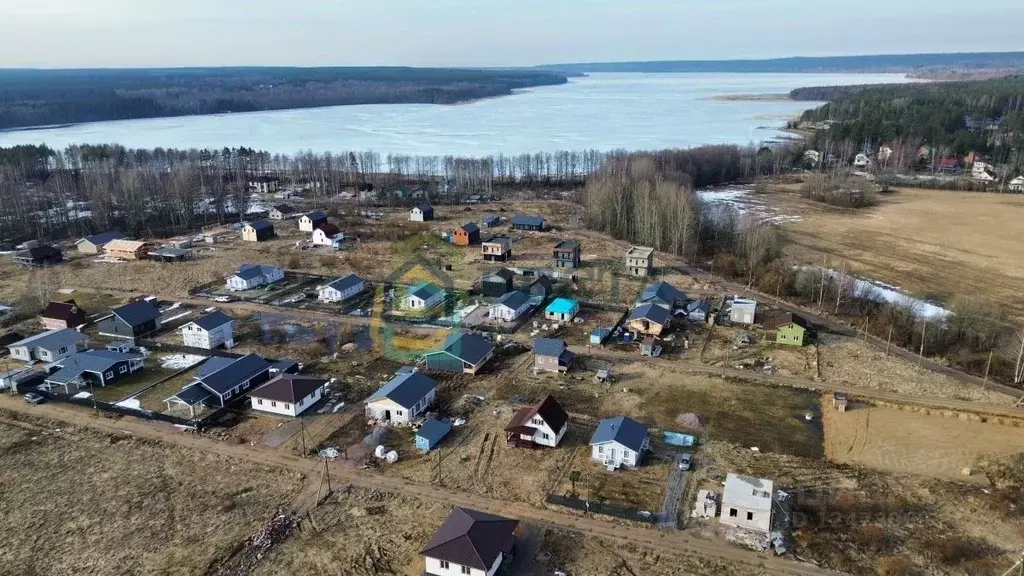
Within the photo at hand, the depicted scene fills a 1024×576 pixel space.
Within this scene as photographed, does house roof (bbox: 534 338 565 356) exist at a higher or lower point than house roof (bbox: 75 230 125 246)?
lower

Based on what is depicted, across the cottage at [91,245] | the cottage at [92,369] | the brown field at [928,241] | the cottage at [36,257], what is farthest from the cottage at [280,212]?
the brown field at [928,241]

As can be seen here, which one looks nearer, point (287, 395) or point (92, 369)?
point (287, 395)

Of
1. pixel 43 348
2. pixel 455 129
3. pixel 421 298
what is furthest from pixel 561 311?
pixel 455 129

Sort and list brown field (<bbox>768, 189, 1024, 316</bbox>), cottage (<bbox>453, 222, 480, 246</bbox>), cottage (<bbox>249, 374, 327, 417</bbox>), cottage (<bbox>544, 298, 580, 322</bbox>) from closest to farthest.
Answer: cottage (<bbox>249, 374, 327, 417</bbox>)
cottage (<bbox>544, 298, 580, 322</bbox>)
brown field (<bbox>768, 189, 1024, 316</bbox>)
cottage (<bbox>453, 222, 480, 246</bbox>)

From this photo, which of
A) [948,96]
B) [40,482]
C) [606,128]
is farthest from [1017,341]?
[948,96]

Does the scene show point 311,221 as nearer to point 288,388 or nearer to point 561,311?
point 561,311

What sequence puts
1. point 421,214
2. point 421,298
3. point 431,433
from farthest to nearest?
point 421,214
point 421,298
point 431,433

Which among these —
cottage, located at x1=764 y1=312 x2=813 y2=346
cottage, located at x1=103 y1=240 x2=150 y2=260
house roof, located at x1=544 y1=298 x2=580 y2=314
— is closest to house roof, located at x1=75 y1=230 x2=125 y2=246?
cottage, located at x1=103 y1=240 x2=150 y2=260

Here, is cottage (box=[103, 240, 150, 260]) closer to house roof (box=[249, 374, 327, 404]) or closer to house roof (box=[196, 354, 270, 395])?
house roof (box=[196, 354, 270, 395])
